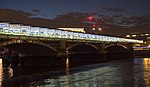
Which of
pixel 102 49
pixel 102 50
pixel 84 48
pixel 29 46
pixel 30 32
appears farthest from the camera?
pixel 102 49

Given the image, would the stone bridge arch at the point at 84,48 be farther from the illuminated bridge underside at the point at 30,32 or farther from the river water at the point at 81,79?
the river water at the point at 81,79

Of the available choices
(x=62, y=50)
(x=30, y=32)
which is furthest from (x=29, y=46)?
(x=62, y=50)

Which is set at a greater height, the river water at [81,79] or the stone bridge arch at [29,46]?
the stone bridge arch at [29,46]

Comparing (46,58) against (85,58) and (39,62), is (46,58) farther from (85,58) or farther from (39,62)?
(85,58)

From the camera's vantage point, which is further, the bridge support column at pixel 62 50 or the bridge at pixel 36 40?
the bridge support column at pixel 62 50

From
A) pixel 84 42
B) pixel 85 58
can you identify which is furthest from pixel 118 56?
pixel 84 42

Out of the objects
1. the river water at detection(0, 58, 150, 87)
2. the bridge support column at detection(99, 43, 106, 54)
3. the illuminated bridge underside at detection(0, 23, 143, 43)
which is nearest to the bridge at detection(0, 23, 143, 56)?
the illuminated bridge underside at detection(0, 23, 143, 43)

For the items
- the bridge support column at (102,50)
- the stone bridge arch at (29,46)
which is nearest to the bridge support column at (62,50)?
the stone bridge arch at (29,46)

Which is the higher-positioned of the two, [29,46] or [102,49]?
[29,46]

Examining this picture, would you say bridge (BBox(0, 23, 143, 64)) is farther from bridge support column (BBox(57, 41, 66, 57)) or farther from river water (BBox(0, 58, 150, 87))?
river water (BBox(0, 58, 150, 87))

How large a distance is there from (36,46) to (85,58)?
128 ft

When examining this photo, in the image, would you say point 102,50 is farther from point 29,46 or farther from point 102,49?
point 29,46

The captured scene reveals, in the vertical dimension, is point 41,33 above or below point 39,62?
above

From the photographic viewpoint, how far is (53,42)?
93.8 metres
